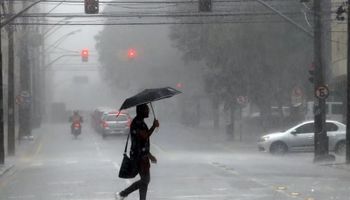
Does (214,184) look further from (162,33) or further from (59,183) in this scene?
(162,33)

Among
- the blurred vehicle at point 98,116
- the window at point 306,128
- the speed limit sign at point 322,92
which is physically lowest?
the blurred vehicle at point 98,116

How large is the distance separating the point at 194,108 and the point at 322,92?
55107mm

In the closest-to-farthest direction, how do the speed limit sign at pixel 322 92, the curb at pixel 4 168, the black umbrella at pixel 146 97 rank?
the black umbrella at pixel 146 97, the curb at pixel 4 168, the speed limit sign at pixel 322 92

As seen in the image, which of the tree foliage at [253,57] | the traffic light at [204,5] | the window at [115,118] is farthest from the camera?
the window at [115,118]

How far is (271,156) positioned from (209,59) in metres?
19.0

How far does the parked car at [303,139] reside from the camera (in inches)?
1410

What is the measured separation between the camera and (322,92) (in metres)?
29.9

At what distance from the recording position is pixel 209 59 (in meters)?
53.9

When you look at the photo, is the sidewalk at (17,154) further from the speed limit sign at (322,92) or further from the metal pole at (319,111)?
the speed limit sign at (322,92)

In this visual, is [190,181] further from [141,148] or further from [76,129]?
[76,129]

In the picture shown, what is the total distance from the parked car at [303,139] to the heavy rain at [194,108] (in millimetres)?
43

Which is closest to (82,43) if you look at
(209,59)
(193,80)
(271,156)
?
(193,80)

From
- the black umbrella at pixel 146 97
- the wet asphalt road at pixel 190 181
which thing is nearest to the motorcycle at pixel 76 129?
the wet asphalt road at pixel 190 181

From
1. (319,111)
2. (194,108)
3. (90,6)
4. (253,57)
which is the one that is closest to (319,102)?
(319,111)
